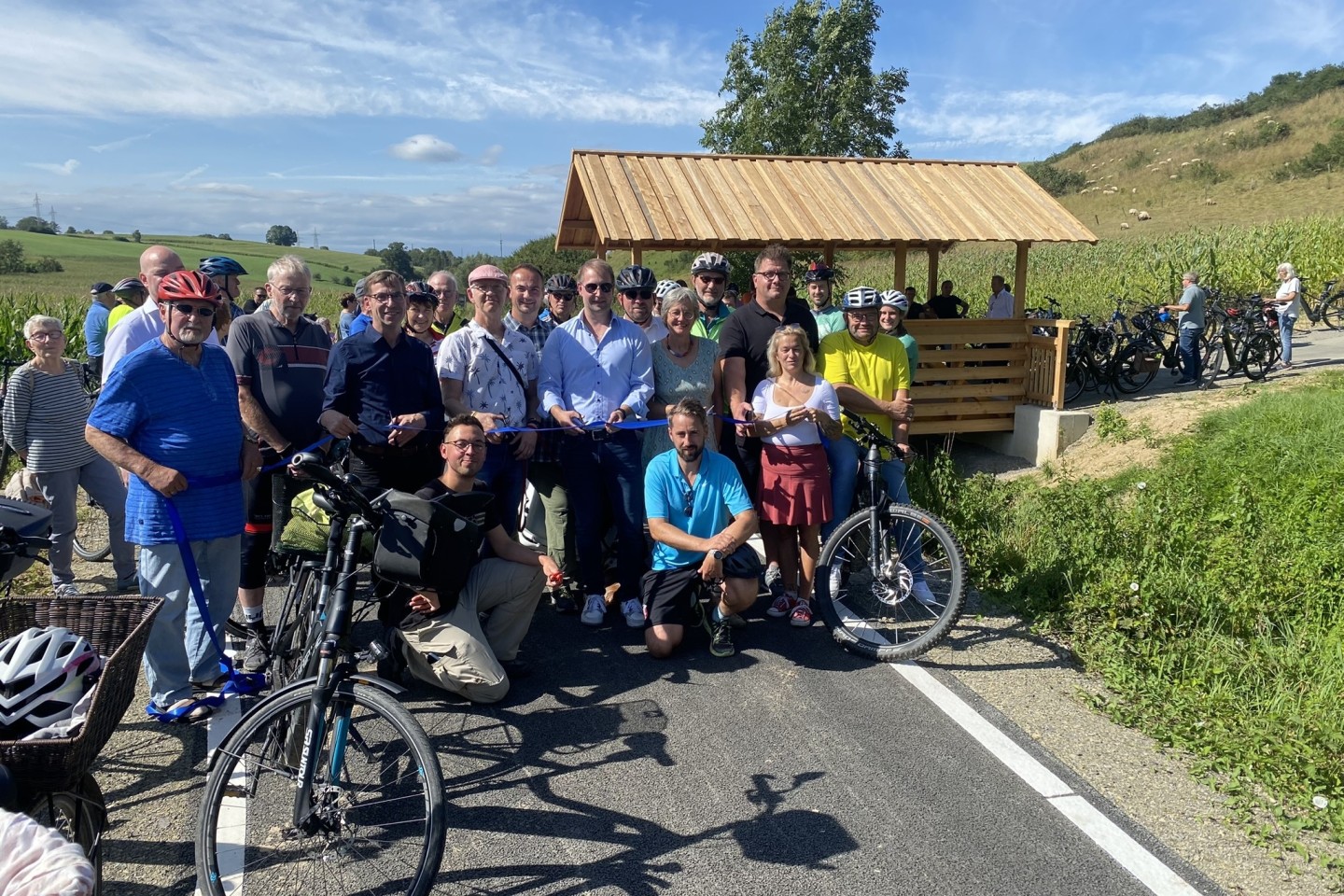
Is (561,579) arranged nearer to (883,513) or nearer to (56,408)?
(883,513)

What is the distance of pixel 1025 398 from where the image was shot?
493 inches

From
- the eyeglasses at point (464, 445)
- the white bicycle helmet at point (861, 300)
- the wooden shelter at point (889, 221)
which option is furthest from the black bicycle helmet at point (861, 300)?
the wooden shelter at point (889, 221)

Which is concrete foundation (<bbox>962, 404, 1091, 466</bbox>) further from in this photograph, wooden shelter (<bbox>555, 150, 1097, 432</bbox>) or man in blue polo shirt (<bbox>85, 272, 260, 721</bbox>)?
man in blue polo shirt (<bbox>85, 272, 260, 721</bbox>)

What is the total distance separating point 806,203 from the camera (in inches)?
497

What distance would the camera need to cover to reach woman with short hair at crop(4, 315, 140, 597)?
6.24 m

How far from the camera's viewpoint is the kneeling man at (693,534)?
531 centimetres

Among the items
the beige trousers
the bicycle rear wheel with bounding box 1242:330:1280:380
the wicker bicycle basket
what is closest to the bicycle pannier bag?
the wicker bicycle basket

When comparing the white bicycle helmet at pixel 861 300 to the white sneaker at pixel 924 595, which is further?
the white bicycle helmet at pixel 861 300

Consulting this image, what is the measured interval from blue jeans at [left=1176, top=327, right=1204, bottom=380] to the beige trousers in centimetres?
1283

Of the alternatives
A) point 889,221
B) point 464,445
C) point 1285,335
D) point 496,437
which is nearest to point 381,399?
point 496,437

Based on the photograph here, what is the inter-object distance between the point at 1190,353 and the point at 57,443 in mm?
14635

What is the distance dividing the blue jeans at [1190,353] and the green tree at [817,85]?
18.0m

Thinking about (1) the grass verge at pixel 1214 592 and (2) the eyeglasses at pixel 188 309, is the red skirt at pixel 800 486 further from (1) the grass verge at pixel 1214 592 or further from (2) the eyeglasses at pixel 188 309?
(2) the eyeglasses at pixel 188 309

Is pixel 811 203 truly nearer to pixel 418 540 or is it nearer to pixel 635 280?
pixel 635 280
